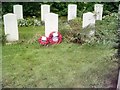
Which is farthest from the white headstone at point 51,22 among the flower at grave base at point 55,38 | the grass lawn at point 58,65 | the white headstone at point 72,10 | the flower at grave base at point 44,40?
the white headstone at point 72,10

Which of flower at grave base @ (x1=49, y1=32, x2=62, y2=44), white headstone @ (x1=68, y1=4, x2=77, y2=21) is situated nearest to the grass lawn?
flower at grave base @ (x1=49, y1=32, x2=62, y2=44)

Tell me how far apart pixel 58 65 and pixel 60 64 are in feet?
0.17

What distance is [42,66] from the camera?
400 centimetres

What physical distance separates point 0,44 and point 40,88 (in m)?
1.84

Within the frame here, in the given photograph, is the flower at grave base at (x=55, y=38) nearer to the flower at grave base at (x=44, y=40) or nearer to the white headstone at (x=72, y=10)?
the flower at grave base at (x=44, y=40)

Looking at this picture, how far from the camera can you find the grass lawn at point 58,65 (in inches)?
138

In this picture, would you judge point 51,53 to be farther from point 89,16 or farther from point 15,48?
point 89,16

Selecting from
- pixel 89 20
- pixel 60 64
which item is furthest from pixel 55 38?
pixel 60 64

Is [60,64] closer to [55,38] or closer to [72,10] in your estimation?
[55,38]

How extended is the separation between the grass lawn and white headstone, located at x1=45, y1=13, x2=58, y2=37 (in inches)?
13.1

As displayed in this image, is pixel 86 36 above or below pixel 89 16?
below

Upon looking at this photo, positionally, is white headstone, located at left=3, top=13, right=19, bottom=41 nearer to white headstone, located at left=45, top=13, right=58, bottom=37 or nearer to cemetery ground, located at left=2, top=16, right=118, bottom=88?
cemetery ground, located at left=2, top=16, right=118, bottom=88

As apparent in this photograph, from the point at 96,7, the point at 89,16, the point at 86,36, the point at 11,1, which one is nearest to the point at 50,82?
the point at 86,36

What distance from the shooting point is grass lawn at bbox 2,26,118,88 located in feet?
11.5
